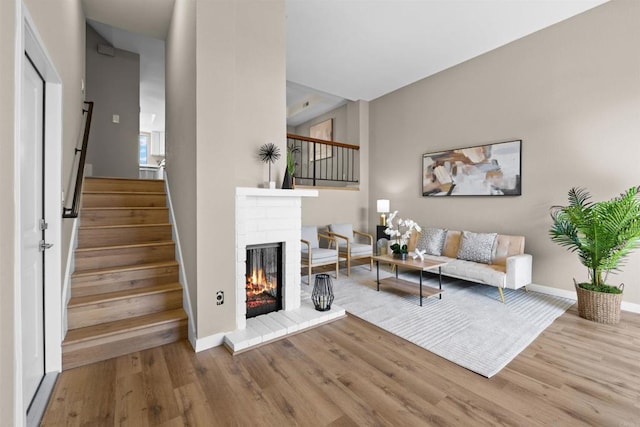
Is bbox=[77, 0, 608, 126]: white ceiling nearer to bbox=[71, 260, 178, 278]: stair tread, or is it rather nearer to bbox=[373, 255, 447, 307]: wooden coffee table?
bbox=[71, 260, 178, 278]: stair tread

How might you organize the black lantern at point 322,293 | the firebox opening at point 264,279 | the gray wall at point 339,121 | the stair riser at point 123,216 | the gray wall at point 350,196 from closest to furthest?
the firebox opening at point 264,279
the black lantern at point 322,293
the stair riser at point 123,216
the gray wall at point 350,196
the gray wall at point 339,121

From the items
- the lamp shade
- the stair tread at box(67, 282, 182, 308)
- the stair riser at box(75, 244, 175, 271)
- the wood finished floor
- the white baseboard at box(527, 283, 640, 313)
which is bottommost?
the wood finished floor

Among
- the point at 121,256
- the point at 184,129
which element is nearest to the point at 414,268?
the point at 184,129

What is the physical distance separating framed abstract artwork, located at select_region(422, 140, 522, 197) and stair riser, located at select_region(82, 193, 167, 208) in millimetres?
4291

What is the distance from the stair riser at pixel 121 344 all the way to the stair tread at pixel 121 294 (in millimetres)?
336

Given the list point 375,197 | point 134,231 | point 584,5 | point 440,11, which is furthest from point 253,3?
point 375,197

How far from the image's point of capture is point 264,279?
3.12 metres

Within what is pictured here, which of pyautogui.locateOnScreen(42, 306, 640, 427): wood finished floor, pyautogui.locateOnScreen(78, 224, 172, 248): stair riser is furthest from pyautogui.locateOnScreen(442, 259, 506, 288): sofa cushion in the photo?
pyautogui.locateOnScreen(78, 224, 172, 248): stair riser

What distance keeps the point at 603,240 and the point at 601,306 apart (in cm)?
Answer: 67

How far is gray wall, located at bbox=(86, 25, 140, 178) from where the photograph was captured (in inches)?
202

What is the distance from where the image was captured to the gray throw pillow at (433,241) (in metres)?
4.77

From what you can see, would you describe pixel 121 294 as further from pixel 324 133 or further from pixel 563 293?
pixel 324 133

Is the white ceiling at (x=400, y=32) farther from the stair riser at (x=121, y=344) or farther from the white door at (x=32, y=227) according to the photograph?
the stair riser at (x=121, y=344)

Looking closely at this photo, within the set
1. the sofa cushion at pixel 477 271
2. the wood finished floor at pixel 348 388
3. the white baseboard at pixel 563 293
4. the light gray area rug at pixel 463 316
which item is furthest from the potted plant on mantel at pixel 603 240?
the sofa cushion at pixel 477 271
